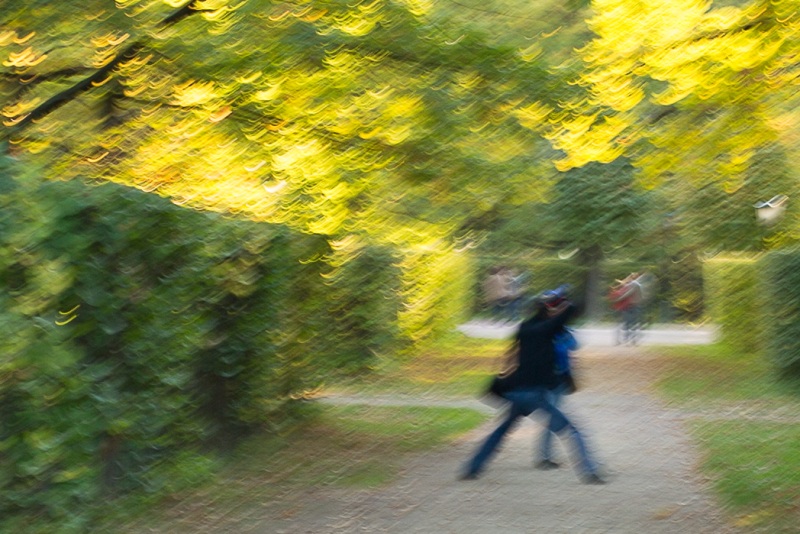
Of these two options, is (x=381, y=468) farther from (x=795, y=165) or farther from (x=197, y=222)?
(x=795, y=165)

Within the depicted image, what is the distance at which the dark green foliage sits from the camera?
16.7 metres

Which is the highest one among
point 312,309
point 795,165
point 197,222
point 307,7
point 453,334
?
point 307,7

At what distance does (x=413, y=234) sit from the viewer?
18922 mm

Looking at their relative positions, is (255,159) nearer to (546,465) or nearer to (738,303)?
(546,465)

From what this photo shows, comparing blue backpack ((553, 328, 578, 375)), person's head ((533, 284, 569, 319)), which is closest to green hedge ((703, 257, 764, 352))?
blue backpack ((553, 328, 578, 375))

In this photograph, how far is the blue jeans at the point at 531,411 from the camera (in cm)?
1006

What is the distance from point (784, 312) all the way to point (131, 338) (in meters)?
11.4

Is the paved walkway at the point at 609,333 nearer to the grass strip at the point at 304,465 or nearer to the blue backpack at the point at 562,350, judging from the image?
the grass strip at the point at 304,465

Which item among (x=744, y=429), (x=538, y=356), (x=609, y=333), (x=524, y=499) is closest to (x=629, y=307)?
(x=609, y=333)

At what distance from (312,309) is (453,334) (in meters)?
16.9

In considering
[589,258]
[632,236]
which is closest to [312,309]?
[632,236]

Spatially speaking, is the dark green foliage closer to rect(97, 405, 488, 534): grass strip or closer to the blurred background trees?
the blurred background trees

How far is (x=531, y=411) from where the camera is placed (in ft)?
33.3

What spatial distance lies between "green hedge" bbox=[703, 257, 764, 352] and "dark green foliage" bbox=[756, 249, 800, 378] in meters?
2.88
